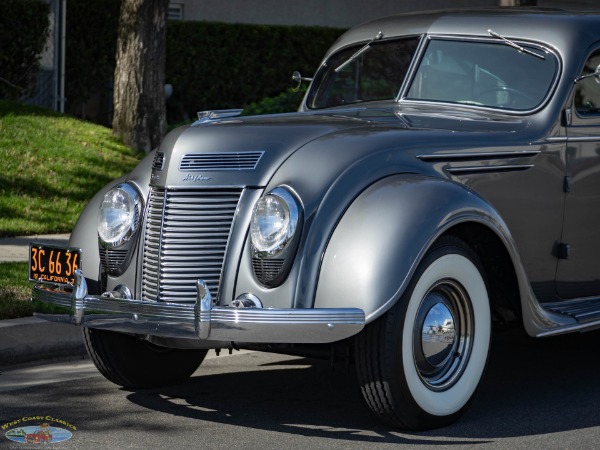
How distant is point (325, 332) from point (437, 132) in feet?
4.23

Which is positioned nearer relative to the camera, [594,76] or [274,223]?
[274,223]

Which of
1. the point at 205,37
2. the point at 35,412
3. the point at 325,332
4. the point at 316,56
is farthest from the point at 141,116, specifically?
the point at 325,332

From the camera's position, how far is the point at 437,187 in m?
5.40

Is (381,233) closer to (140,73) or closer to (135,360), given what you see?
(135,360)

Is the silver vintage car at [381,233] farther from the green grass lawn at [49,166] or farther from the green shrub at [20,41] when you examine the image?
the green shrub at [20,41]

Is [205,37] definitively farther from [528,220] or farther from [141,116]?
[528,220]

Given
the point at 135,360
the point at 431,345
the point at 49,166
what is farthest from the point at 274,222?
the point at 49,166

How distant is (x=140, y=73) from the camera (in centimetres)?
1332

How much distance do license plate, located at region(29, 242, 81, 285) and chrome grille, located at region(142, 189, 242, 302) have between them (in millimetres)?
365

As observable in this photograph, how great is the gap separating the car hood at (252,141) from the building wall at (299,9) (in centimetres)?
1335

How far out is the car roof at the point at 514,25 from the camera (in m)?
6.57

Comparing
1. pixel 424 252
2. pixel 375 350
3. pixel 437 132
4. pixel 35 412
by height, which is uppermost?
pixel 437 132

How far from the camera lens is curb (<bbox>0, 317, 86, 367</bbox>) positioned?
268 inches

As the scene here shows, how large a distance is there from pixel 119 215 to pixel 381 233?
4.47 feet
